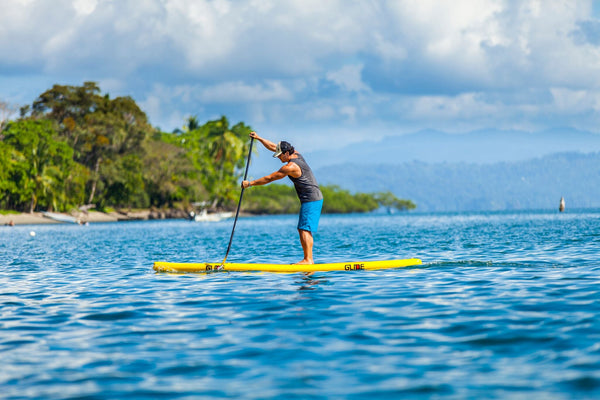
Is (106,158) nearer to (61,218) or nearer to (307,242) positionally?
(61,218)

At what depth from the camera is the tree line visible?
3123 inches

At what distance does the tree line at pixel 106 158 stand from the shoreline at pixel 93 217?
4.79ft

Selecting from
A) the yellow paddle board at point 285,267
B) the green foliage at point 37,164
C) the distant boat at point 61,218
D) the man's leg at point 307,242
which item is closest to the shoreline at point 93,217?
the distant boat at point 61,218

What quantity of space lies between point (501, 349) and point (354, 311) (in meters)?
2.93

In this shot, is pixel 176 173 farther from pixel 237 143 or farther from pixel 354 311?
pixel 354 311

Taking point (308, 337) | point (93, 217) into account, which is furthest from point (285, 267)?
point (93, 217)

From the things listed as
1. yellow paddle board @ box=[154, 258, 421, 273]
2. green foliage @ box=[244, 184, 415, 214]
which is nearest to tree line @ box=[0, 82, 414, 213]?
green foliage @ box=[244, 184, 415, 214]

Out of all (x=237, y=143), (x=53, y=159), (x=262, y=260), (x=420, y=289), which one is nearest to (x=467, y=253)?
(x=262, y=260)

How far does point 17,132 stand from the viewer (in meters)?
79.4

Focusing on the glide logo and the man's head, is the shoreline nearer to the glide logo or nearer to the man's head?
the man's head

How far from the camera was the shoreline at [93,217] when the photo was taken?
78000 millimetres

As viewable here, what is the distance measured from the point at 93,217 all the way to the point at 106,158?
912 cm

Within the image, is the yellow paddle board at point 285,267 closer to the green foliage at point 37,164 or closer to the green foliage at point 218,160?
the green foliage at point 37,164

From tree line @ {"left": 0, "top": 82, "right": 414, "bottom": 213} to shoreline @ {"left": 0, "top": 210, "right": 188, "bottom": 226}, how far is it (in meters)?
1.46
